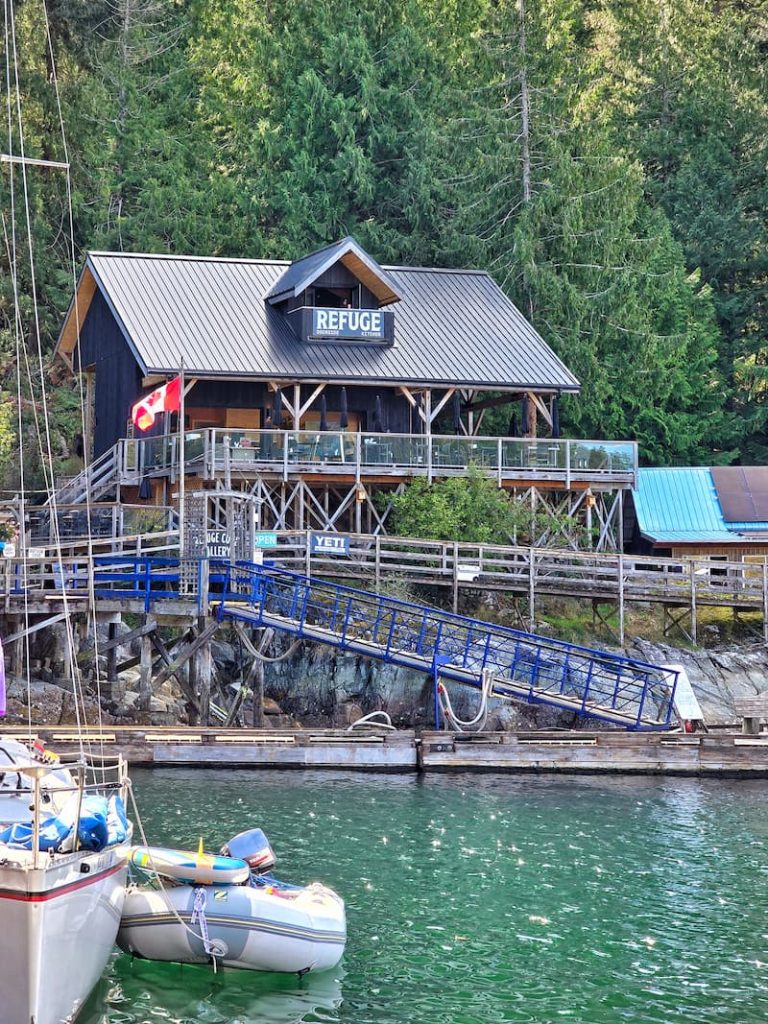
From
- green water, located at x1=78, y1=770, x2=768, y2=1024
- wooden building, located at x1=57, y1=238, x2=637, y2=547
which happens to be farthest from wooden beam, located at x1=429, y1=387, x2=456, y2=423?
green water, located at x1=78, y1=770, x2=768, y2=1024

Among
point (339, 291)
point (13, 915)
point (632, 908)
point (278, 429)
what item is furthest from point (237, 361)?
point (13, 915)

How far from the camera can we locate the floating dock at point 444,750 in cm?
2911

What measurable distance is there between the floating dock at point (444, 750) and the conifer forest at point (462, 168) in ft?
66.3

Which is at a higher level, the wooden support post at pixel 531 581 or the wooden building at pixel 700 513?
the wooden building at pixel 700 513

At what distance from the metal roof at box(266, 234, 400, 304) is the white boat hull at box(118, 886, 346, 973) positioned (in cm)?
2566

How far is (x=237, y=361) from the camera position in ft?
131

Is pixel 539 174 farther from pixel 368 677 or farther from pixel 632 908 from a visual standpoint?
pixel 632 908

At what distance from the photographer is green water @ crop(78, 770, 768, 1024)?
667 inches

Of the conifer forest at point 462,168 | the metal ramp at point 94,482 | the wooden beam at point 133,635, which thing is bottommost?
the wooden beam at point 133,635

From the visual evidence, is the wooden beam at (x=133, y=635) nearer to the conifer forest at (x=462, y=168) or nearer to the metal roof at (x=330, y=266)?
the metal roof at (x=330, y=266)

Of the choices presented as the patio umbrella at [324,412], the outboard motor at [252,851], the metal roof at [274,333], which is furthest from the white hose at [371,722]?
the outboard motor at [252,851]

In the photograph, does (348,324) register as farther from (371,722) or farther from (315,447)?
(371,722)

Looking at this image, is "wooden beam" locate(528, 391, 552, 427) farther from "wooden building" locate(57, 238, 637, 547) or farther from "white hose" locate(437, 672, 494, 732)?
"white hose" locate(437, 672, 494, 732)

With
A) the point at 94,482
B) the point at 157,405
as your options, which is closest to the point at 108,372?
the point at 94,482
